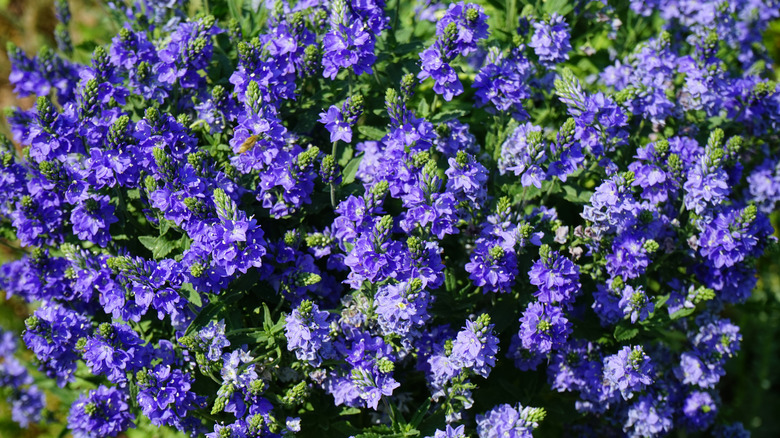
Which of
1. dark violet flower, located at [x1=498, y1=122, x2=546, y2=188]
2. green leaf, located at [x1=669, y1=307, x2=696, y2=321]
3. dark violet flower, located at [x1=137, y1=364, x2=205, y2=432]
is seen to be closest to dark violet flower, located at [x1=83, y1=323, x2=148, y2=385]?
dark violet flower, located at [x1=137, y1=364, x2=205, y2=432]

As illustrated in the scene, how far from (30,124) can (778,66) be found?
728 cm

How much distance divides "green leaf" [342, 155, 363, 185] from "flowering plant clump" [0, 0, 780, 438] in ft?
0.04

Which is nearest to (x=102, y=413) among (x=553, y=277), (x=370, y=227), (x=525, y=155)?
(x=370, y=227)

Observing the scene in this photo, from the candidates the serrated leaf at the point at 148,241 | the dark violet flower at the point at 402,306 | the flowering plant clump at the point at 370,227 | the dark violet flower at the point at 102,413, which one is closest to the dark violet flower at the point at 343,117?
the flowering plant clump at the point at 370,227

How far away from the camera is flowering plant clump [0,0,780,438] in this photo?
3.42 metres

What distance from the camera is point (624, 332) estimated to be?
3.79 metres

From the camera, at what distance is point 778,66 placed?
7707 millimetres

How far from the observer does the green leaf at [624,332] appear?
12.4 ft

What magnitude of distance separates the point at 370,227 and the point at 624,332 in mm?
1473

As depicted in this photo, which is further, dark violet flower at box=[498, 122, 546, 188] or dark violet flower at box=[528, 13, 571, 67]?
dark violet flower at box=[528, 13, 571, 67]

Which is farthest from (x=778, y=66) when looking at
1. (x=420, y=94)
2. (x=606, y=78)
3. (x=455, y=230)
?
(x=455, y=230)

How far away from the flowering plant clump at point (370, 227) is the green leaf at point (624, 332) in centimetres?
1

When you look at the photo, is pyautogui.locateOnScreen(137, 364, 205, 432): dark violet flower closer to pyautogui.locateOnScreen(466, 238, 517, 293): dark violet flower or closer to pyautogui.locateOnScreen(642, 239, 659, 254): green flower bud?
pyautogui.locateOnScreen(466, 238, 517, 293): dark violet flower

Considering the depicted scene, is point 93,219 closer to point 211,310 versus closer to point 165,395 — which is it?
point 211,310
